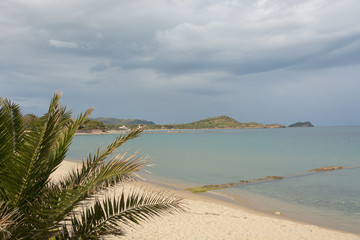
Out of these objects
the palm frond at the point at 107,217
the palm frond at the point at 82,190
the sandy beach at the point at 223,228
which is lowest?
the sandy beach at the point at 223,228

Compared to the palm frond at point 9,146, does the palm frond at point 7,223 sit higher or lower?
lower

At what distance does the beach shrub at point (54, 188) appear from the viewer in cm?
372

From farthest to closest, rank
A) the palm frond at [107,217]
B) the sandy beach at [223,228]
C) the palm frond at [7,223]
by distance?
the sandy beach at [223,228], the palm frond at [107,217], the palm frond at [7,223]

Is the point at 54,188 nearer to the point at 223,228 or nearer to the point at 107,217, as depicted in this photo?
the point at 107,217

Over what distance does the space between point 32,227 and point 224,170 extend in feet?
86.6

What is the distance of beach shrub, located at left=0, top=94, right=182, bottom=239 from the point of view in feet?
12.2

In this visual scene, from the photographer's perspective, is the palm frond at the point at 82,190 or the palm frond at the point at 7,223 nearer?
the palm frond at the point at 7,223

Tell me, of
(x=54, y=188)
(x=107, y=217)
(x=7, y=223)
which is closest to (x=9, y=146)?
(x=54, y=188)

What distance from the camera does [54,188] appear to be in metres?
4.67

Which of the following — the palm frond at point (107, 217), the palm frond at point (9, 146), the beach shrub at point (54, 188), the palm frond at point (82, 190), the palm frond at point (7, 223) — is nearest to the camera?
the palm frond at point (7, 223)

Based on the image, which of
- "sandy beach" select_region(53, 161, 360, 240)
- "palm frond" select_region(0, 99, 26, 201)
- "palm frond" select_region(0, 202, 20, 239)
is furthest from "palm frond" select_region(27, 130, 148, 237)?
"sandy beach" select_region(53, 161, 360, 240)

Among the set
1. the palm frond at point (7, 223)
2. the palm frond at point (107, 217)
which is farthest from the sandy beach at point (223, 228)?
the palm frond at point (7, 223)

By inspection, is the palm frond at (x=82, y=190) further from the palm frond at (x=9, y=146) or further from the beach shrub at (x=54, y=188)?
the palm frond at (x=9, y=146)

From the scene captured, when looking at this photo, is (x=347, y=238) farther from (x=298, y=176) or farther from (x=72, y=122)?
(x=298, y=176)
